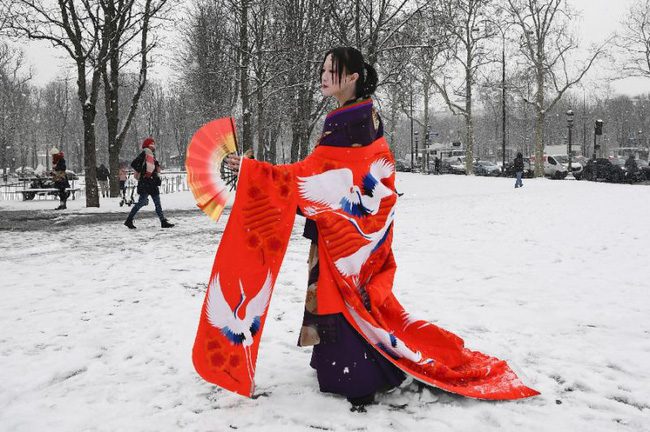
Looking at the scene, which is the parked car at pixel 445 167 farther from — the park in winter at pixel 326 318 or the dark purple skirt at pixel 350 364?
the dark purple skirt at pixel 350 364

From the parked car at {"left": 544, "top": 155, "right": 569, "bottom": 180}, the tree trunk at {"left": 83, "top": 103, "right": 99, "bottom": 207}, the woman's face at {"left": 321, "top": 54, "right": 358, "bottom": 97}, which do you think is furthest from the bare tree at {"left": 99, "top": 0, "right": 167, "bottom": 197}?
the parked car at {"left": 544, "top": 155, "right": 569, "bottom": 180}

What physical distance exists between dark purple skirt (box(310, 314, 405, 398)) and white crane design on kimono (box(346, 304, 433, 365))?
0.04 meters

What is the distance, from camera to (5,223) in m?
12.8

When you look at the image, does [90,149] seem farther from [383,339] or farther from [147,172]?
[383,339]

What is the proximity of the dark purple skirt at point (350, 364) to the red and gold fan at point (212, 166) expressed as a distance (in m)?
0.90

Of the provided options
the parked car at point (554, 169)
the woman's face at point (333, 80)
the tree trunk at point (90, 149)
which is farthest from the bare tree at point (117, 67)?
the parked car at point (554, 169)

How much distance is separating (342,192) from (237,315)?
2.90 feet

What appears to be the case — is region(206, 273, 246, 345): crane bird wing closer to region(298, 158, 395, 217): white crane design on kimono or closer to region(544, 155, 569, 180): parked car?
region(298, 158, 395, 217): white crane design on kimono

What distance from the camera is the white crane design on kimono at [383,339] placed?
2.80 m

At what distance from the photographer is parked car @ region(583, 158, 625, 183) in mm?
26188

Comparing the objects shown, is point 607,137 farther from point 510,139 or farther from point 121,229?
point 121,229

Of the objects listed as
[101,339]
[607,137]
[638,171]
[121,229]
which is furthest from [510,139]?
[101,339]

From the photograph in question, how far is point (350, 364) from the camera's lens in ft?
9.14

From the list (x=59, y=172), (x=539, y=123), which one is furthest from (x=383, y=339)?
(x=539, y=123)
